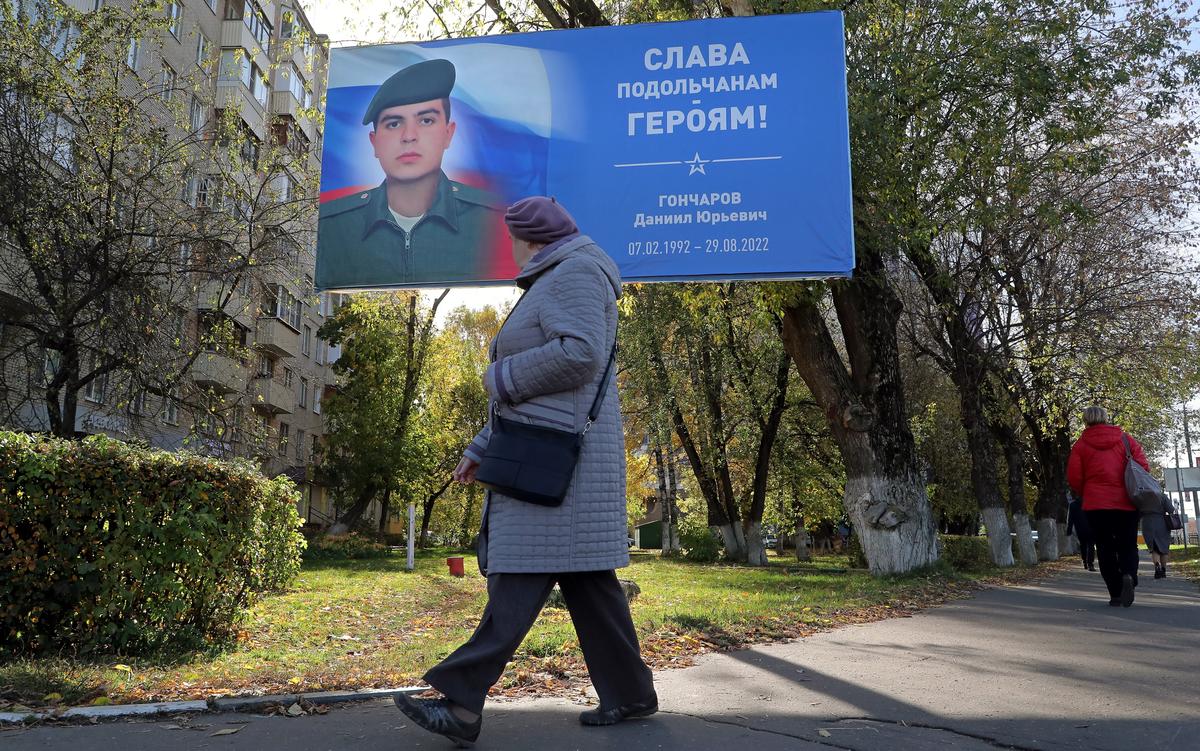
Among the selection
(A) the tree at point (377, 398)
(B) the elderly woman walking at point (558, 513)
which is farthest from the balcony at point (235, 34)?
(B) the elderly woman walking at point (558, 513)

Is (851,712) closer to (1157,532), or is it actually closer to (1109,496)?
(1109,496)

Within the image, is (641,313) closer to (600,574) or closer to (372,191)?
(372,191)

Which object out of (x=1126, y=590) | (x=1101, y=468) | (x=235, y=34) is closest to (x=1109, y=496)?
(x=1101, y=468)

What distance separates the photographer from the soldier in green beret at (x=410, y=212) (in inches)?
353

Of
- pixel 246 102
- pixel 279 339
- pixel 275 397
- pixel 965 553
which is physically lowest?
pixel 965 553

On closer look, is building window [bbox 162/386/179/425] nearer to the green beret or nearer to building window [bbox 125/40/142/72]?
building window [bbox 125/40/142/72]

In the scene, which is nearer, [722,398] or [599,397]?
[599,397]

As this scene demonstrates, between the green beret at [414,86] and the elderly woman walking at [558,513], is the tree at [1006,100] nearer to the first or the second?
the green beret at [414,86]

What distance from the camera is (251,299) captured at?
13.7 meters

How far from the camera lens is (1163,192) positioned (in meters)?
19.6

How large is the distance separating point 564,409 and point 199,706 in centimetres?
198

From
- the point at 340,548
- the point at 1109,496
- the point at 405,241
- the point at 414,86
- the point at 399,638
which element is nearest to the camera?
the point at 399,638

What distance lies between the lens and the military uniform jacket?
894cm

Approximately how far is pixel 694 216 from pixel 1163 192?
15916 millimetres
